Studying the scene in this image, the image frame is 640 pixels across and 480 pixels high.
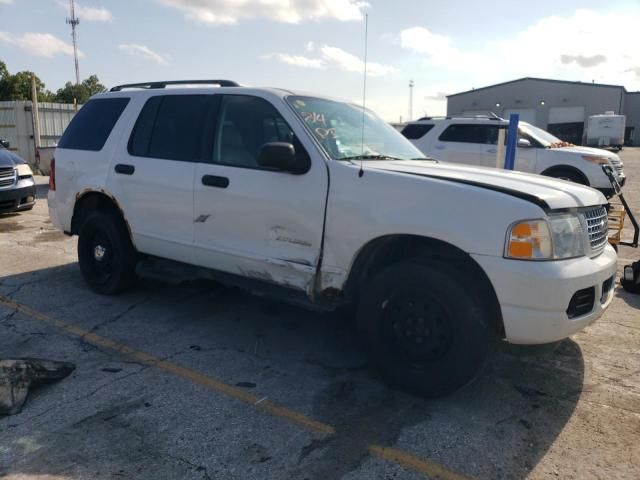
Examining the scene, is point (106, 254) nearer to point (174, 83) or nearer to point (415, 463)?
point (174, 83)

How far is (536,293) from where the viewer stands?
302cm

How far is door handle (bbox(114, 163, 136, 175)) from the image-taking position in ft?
16.2

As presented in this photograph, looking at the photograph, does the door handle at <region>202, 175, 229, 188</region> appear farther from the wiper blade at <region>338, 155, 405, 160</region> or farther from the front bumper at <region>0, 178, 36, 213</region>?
the front bumper at <region>0, 178, 36, 213</region>

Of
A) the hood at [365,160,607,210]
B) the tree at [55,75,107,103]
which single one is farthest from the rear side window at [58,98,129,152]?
the tree at [55,75,107,103]

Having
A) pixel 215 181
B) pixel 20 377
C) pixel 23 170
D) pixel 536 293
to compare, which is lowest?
pixel 20 377

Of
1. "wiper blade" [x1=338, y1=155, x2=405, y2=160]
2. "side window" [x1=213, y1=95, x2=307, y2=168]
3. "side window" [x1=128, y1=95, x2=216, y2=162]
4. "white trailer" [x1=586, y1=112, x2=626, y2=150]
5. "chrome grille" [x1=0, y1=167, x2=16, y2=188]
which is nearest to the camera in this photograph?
"wiper blade" [x1=338, y1=155, x2=405, y2=160]

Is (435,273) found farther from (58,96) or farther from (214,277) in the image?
(58,96)

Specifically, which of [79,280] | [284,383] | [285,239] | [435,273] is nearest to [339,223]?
[285,239]

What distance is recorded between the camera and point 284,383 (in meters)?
3.70

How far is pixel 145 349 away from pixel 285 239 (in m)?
1.45

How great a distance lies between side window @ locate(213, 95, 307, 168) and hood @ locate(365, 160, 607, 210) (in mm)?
811

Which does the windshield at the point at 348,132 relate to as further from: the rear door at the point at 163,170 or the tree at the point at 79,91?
the tree at the point at 79,91

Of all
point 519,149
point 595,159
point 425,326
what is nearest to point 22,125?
point 519,149

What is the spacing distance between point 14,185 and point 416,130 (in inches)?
323
